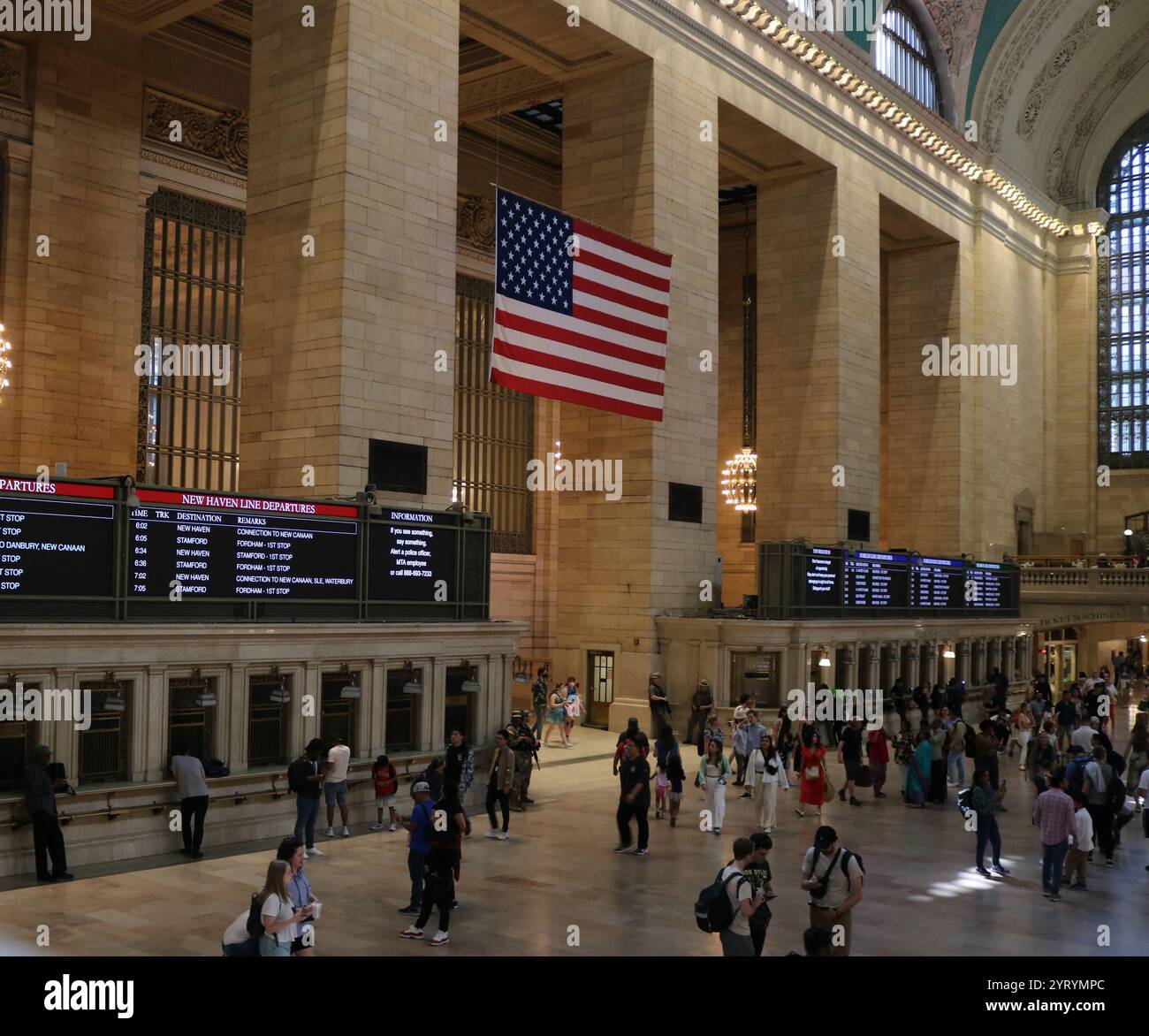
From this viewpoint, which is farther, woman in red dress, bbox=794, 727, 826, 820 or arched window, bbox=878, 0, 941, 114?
arched window, bbox=878, 0, 941, 114

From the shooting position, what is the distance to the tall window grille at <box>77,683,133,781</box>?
38.9 ft

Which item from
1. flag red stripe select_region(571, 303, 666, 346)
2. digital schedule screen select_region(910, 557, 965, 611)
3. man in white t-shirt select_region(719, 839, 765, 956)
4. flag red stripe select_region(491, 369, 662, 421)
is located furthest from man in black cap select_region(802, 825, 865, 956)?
digital schedule screen select_region(910, 557, 965, 611)

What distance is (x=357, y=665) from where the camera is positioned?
14430mm

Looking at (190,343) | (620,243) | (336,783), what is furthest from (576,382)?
(336,783)

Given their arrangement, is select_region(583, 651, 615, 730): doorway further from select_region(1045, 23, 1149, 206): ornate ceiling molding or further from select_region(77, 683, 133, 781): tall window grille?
select_region(1045, 23, 1149, 206): ornate ceiling molding

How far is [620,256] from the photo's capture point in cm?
2138

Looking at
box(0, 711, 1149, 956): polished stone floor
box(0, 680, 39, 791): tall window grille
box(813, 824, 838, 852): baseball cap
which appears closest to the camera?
box(813, 824, 838, 852): baseball cap

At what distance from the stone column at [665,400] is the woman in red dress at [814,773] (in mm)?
7972

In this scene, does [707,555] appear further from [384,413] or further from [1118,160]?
[1118,160]

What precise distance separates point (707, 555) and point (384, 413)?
958 centimetres

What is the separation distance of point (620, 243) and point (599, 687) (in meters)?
8.87

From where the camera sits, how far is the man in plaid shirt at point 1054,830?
11477 mm

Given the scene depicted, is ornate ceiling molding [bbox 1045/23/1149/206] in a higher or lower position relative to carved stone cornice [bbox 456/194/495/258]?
higher

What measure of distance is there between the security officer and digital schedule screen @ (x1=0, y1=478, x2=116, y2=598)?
5563 millimetres
